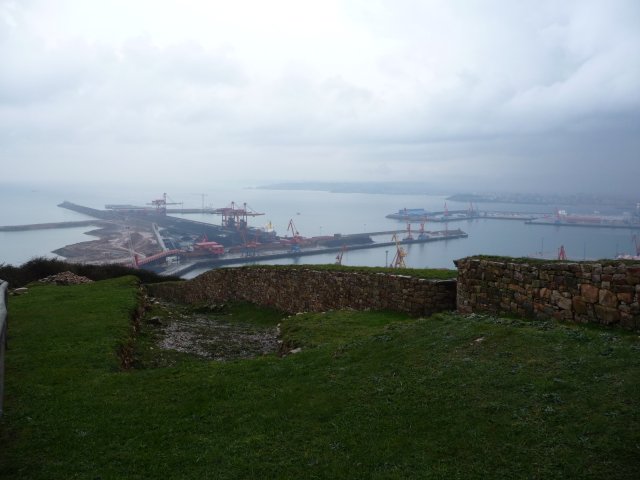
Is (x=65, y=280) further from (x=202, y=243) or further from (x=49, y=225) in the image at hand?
(x=49, y=225)

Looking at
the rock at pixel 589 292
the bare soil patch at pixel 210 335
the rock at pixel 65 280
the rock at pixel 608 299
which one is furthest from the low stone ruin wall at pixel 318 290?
the rock at pixel 65 280

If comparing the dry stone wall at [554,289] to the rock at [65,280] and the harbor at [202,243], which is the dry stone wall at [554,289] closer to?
the rock at [65,280]

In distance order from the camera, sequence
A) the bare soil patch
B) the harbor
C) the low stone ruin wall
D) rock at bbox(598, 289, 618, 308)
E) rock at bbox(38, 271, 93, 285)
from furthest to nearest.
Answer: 1. the harbor
2. rock at bbox(38, 271, 93, 285)
3. the low stone ruin wall
4. the bare soil patch
5. rock at bbox(598, 289, 618, 308)

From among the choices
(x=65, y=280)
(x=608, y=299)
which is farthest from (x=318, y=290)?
(x=65, y=280)

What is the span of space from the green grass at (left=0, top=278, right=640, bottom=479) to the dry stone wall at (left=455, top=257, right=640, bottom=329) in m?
0.57

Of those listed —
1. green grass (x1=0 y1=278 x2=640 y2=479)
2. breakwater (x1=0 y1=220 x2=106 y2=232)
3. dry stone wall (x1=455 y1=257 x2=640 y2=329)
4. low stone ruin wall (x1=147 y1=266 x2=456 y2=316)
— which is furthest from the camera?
breakwater (x1=0 y1=220 x2=106 y2=232)

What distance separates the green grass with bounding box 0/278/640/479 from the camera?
4676 mm

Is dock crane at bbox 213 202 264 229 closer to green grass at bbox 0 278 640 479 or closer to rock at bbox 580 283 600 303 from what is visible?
green grass at bbox 0 278 640 479

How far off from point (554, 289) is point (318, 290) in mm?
9296

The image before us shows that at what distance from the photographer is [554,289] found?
886 centimetres

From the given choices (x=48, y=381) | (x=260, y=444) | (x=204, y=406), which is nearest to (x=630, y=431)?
(x=260, y=444)

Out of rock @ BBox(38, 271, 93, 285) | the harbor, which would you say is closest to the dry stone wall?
rock @ BBox(38, 271, 93, 285)

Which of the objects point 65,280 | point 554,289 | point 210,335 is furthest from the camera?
point 65,280

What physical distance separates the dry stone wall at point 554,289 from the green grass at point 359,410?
0.57 m
